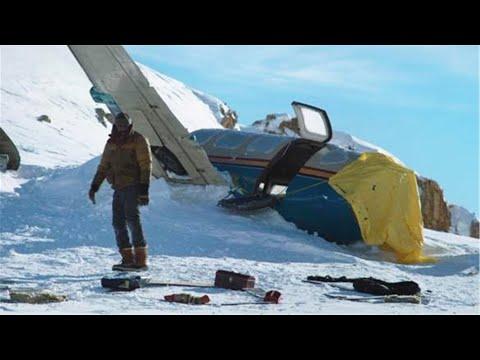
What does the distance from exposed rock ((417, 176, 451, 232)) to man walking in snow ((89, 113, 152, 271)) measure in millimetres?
23860

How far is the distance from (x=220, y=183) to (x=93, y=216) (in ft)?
10.4

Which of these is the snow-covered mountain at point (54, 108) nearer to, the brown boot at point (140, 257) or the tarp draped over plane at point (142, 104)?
the tarp draped over plane at point (142, 104)

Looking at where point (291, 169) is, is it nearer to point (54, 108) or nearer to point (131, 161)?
point (131, 161)

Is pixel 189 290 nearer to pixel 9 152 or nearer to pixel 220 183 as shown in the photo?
pixel 220 183

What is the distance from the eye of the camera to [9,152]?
16781mm

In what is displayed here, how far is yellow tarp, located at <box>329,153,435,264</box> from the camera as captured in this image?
1198 cm

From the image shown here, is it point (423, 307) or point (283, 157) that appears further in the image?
point (283, 157)

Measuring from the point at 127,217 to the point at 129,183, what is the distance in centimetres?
39

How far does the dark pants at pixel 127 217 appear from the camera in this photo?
8125mm

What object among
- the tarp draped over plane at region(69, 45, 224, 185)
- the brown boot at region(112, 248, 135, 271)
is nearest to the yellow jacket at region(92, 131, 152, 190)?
the brown boot at region(112, 248, 135, 271)

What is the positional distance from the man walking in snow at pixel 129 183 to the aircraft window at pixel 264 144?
230 inches

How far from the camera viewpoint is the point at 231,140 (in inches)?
579

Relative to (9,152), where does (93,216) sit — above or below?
below
